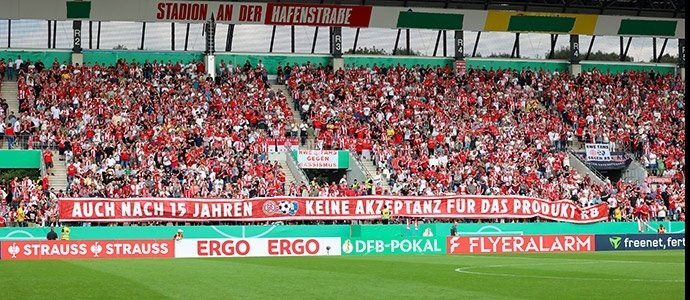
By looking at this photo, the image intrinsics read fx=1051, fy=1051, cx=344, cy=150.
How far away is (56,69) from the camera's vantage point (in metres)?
51.8

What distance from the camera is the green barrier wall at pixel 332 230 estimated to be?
39.2 m

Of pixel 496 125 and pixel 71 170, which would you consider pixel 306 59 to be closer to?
pixel 496 125

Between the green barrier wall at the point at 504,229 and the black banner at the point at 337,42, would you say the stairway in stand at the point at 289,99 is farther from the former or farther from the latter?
the green barrier wall at the point at 504,229

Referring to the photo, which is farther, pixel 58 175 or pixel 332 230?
pixel 58 175

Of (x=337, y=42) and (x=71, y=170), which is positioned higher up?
(x=337, y=42)

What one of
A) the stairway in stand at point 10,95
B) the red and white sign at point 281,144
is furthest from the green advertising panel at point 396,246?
the stairway in stand at point 10,95

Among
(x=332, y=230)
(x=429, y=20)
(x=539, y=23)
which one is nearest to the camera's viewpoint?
(x=332, y=230)

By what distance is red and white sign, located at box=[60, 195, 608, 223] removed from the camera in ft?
132

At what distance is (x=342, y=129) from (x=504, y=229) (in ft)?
33.5

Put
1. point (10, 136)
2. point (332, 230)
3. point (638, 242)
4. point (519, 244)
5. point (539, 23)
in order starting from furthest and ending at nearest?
point (539, 23) → point (10, 136) → point (332, 230) → point (638, 242) → point (519, 244)

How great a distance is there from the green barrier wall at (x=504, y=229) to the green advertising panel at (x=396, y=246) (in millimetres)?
2294

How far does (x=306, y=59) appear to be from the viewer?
60.3 meters

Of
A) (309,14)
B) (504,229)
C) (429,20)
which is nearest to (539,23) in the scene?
(429,20)

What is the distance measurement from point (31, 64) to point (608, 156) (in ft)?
97.0
